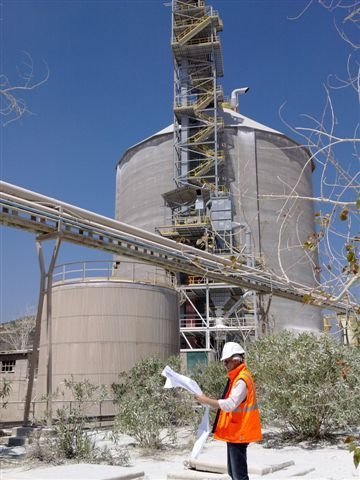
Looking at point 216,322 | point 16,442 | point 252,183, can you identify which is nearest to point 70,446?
point 16,442

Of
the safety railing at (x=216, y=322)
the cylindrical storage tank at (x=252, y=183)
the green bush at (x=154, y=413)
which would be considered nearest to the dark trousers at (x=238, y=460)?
the green bush at (x=154, y=413)

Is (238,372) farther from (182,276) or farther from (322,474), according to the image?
(182,276)

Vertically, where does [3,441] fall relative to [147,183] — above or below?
below

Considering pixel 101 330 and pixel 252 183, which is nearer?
pixel 101 330

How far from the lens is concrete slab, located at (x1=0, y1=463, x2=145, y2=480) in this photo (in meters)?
6.43

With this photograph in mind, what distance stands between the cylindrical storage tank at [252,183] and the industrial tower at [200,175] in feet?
5.22

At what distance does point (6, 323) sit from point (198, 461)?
51.8 m

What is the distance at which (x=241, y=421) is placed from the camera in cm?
470

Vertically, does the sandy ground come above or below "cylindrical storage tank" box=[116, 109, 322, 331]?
below

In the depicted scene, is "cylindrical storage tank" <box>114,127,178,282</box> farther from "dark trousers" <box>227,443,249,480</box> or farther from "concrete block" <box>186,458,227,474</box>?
"dark trousers" <box>227,443,249,480</box>

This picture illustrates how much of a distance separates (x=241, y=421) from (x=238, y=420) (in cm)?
3

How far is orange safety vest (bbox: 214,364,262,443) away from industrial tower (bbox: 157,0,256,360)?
938 inches

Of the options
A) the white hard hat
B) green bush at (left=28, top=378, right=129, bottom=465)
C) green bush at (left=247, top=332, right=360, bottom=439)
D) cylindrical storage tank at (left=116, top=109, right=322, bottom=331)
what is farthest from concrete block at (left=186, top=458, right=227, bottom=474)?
cylindrical storage tank at (left=116, top=109, right=322, bottom=331)

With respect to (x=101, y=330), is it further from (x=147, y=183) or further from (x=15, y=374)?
(x=147, y=183)
